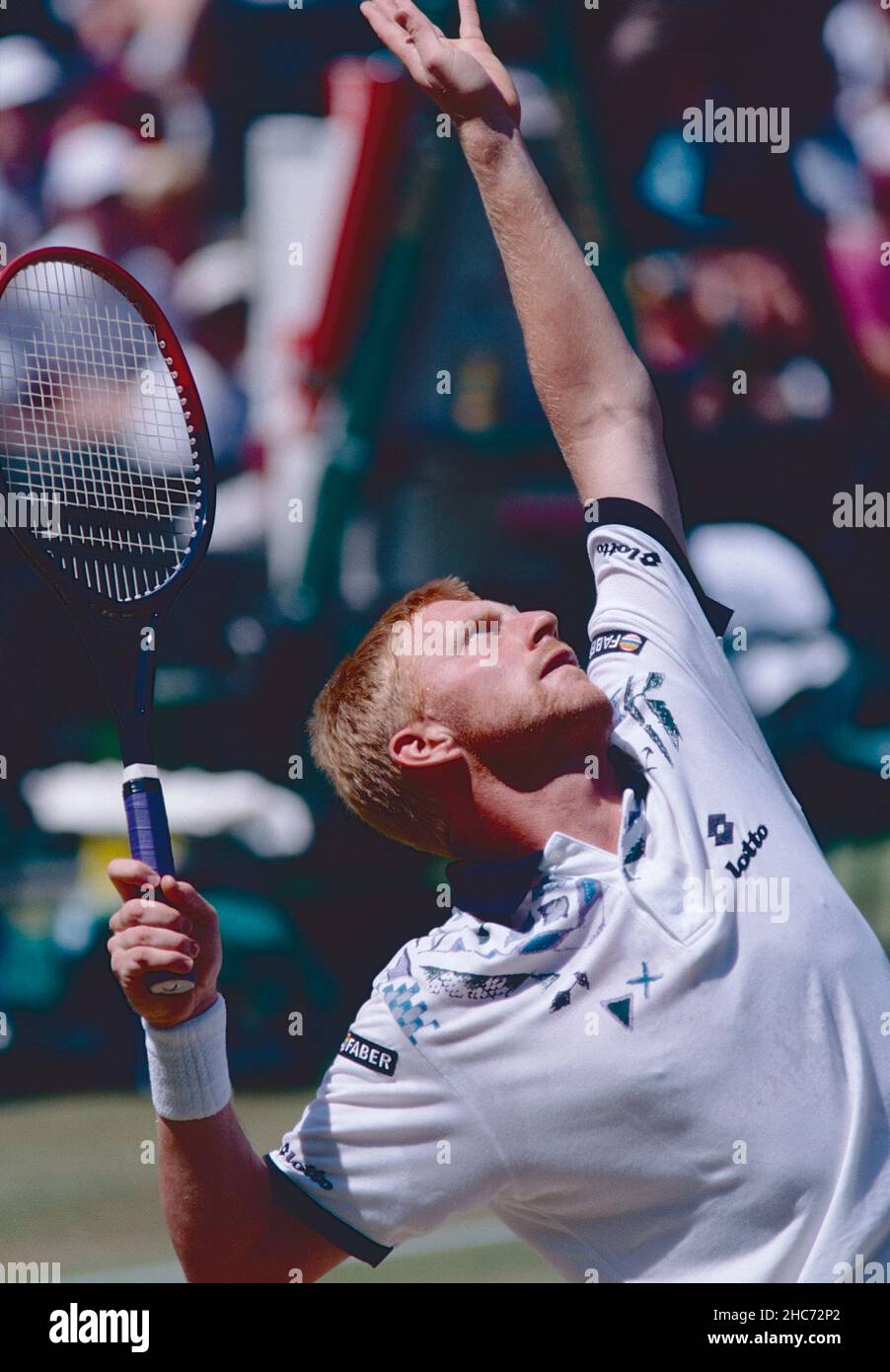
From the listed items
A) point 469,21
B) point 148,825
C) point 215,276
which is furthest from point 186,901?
point 215,276

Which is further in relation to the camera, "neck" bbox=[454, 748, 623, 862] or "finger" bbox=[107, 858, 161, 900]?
"neck" bbox=[454, 748, 623, 862]

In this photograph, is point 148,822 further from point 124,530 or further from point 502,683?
point 124,530

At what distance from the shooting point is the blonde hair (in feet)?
8.84

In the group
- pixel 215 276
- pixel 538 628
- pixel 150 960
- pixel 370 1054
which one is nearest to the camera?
pixel 150 960

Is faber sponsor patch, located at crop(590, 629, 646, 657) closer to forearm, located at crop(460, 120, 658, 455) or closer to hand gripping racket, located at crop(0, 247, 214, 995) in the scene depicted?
forearm, located at crop(460, 120, 658, 455)

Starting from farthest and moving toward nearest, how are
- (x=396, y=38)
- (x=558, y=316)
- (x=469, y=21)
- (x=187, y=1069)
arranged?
(x=469, y=21) < (x=396, y=38) < (x=558, y=316) < (x=187, y=1069)

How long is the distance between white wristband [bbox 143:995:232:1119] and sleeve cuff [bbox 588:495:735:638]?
114cm

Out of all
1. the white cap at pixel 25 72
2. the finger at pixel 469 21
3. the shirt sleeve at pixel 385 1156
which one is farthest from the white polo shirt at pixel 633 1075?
the white cap at pixel 25 72

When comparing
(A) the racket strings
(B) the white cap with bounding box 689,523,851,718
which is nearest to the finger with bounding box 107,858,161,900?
(A) the racket strings

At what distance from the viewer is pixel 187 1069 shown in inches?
88.8

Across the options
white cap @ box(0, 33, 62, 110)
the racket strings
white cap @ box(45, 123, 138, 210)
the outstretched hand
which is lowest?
the racket strings

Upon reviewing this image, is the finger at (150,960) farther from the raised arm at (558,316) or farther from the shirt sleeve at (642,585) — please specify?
the raised arm at (558,316)

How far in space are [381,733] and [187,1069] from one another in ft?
2.22

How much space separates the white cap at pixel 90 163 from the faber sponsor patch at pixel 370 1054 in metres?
4.79
